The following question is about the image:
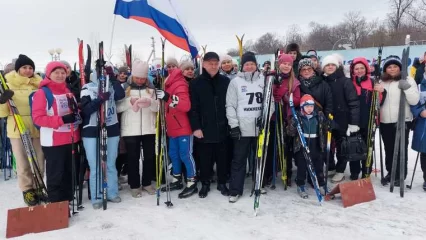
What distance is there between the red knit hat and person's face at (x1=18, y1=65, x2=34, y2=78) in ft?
12.7

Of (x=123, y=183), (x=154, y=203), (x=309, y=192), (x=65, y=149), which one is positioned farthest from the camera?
(x=123, y=183)

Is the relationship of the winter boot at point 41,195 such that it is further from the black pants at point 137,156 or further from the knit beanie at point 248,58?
the knit beanie at point 248,58

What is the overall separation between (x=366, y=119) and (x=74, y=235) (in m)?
4.43

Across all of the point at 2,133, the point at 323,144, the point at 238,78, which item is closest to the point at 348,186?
the point at 323,144

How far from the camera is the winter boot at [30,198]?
463cm

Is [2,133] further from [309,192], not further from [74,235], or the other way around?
[309,192]

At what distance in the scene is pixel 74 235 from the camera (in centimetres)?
371

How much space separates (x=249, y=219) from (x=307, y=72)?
234 cm

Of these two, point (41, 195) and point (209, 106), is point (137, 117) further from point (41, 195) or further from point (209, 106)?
point (41, 195)

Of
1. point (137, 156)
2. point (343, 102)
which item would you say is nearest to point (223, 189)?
point (137, 156)

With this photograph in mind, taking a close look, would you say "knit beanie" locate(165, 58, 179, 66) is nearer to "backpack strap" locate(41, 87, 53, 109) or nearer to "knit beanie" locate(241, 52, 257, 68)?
"knit beanie" locate(241, 52, 257, 68)

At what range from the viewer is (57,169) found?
4219 millimetres

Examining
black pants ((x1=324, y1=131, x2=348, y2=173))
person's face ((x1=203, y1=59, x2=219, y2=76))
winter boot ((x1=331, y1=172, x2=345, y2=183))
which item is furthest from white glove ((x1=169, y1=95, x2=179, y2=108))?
winter boot ((x1=331, y1=172, x2=345, y2=183))

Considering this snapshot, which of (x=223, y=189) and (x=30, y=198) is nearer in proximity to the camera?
(x=30, y=198)
